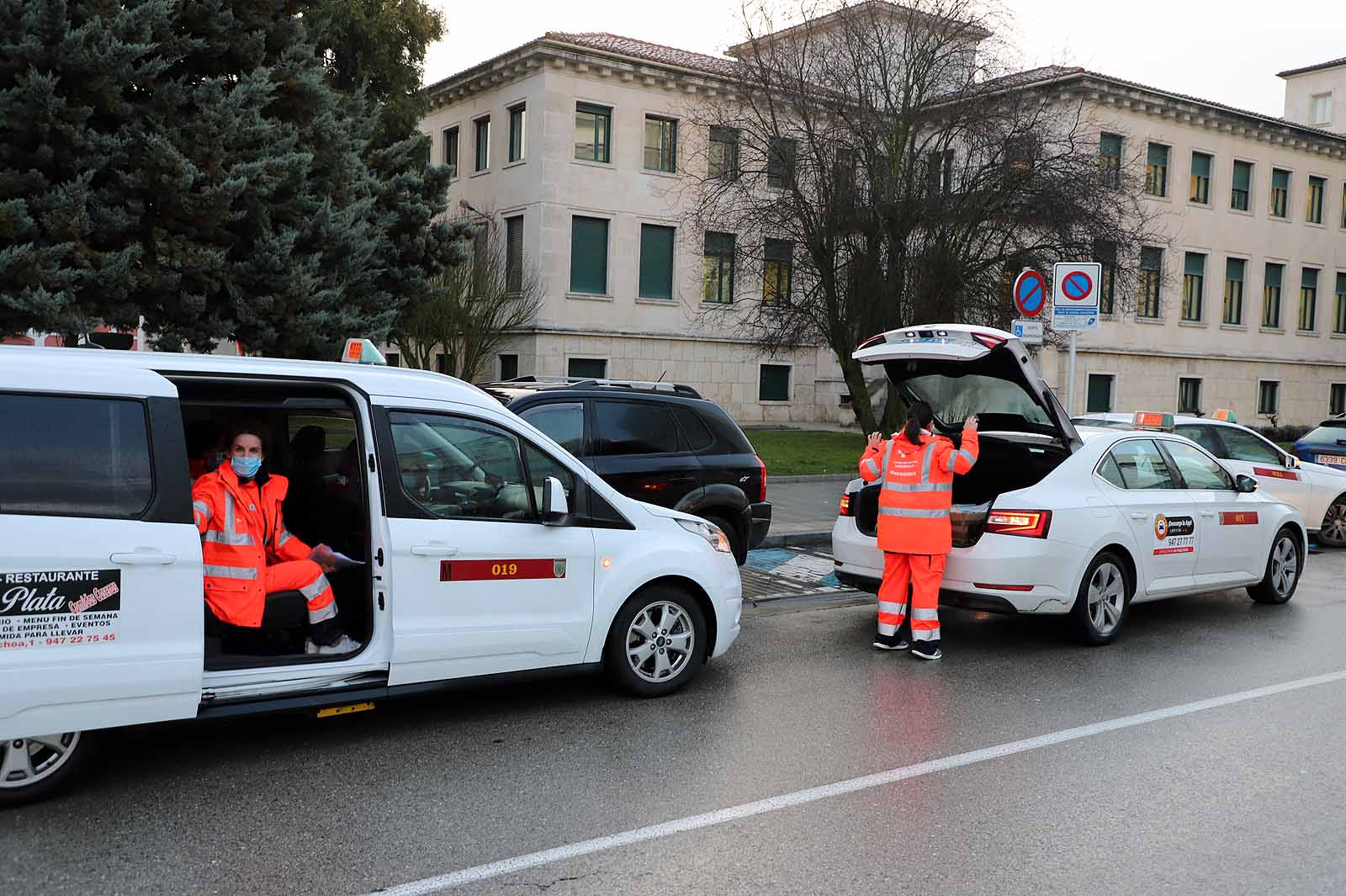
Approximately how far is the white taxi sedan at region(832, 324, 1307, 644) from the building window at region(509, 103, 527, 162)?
2615cm

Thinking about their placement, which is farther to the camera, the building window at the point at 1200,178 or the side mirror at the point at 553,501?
the building window at the point at 1200,178

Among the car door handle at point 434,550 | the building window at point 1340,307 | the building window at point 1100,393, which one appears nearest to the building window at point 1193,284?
the building window at point 1100,393

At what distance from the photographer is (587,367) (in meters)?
33.6

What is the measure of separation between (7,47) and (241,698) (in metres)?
11.5

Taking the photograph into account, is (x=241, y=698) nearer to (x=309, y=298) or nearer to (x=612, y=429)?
(x=612, y=429)

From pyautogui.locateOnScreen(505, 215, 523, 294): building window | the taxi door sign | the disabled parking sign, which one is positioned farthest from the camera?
pyautogui.locateOnScreen(505, 215, 523, 294): building window

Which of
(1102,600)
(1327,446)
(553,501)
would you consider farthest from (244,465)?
(1327,446)

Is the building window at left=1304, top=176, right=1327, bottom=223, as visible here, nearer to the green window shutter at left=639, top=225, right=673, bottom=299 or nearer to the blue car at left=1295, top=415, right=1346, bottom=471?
the green window shutter at left=639, top=225, right=673, bottom=299

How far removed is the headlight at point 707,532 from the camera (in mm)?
6727

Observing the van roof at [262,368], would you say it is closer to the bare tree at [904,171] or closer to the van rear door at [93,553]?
the van rear door at [93,553]

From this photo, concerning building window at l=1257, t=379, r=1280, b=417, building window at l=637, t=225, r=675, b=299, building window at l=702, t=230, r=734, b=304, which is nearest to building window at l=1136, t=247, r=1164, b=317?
building window at l=1257, t=379, r=1280, b=417

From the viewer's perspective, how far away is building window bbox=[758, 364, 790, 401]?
122ft

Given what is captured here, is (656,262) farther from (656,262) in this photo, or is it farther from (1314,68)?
(1314,68)

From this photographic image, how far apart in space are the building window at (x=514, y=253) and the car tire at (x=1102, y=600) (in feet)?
79.8
